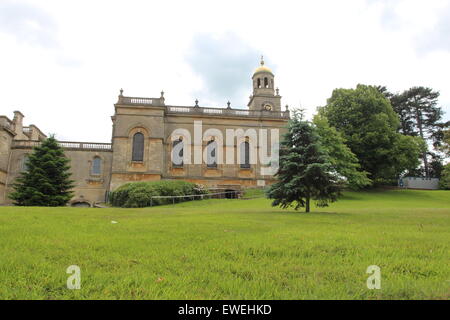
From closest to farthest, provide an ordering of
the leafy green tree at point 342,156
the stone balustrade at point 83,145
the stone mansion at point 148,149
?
the leafy green tree at point 342,156
the stone mansion at point 148,149
the stone balustrade at point 83,145

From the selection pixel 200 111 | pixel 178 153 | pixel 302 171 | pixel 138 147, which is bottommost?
pixel 302 171

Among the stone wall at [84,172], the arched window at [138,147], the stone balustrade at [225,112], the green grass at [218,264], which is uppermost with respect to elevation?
the stone balustrade at [225,112]

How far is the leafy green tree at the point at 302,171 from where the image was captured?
14156mm

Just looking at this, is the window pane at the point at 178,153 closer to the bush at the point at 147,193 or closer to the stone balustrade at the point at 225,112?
the stone balustrade at the point at 225,112

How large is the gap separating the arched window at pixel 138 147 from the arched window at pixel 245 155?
35.9ft

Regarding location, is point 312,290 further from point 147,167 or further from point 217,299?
point 147,167

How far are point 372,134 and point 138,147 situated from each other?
2383 centimetres

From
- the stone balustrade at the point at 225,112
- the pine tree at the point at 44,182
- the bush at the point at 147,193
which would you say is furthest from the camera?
the stone balustrade at the point at 225,112

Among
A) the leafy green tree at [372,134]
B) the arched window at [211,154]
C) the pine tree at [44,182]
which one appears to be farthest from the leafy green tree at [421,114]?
the pine tree at [44,182]

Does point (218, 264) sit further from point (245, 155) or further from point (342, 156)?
point (245, 155)

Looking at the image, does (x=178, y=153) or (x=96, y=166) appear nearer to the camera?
(x=96, y=166)

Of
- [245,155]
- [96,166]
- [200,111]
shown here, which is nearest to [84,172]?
[96,166]

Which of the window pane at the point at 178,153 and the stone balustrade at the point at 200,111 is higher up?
the stone balustrade at the point at 200,111

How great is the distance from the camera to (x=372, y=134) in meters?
32.3
